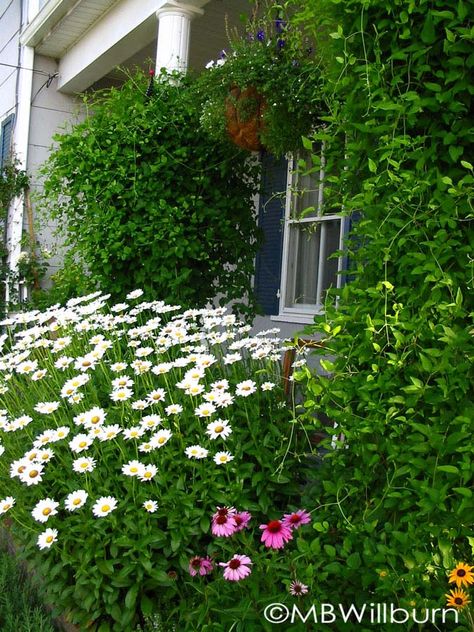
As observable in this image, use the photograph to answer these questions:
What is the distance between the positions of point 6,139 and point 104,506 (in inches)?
267

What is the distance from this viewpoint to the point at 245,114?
339 centimetres

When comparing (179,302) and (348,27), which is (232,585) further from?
(179,302)

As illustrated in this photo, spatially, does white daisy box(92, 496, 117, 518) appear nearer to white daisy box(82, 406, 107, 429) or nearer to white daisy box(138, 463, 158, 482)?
white daisy box(138, 463, 158, 482)

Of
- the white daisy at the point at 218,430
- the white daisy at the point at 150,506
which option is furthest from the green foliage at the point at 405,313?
the white daisy at the point at 150,506

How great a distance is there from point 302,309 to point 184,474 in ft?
11.8

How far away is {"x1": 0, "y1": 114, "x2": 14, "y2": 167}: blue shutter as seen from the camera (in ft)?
25.0

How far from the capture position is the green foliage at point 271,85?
3238 millimetres

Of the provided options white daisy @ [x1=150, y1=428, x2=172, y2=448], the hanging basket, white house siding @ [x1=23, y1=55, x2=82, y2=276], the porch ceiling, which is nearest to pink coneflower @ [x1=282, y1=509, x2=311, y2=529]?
white daisy @ [x1=150, y1=428, x2=172, y2=448]

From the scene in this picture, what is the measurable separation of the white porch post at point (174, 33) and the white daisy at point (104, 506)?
3296 mm

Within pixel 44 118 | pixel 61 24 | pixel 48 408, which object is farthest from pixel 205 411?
pixel 44 118

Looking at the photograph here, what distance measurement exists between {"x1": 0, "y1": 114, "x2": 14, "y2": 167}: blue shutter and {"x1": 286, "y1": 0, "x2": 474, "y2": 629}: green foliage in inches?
252

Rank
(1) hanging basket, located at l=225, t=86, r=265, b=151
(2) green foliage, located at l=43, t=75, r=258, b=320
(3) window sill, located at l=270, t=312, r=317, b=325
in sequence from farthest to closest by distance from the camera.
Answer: (3) window sill, located at l=270, t=312, r=317, b=325 → (2) green foliage, located at l=43, t=75, r=258, b=320 → (1) hanging basket, located at l=225, t=86, r=265, b=151

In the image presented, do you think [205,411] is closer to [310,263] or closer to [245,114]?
[245,114]

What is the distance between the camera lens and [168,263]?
12.8ft
